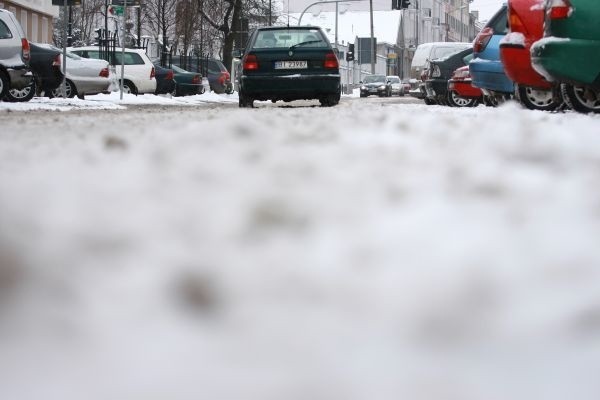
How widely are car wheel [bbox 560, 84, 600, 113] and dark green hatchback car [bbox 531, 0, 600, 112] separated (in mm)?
629

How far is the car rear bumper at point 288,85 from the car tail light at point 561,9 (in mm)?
8062

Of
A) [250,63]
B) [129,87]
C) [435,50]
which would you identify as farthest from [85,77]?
[435,50]

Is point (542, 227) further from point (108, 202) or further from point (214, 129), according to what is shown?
point (214, 129)

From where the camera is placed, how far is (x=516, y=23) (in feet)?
36.6

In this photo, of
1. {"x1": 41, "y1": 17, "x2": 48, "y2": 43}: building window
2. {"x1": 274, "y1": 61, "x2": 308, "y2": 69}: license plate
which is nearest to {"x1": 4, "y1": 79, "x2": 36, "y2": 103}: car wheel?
{"x1": 274, "y1": 61, "x2": 308, "y2": 69}: license plate

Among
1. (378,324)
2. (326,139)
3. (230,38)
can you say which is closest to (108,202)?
(378,324)

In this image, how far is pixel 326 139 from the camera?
13.5ft

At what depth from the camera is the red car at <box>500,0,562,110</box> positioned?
10859mm

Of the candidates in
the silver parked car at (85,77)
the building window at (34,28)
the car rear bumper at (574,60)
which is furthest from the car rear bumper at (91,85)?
the building window at (34,28)

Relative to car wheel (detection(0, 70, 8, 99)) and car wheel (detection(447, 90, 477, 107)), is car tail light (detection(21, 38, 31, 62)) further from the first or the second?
car wheel (detection(447, 90, 477, 107))

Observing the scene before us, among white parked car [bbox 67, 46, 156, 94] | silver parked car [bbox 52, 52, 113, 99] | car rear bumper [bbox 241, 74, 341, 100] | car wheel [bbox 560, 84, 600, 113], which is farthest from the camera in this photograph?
white parked car [bbox 67, 46, 156, 94]

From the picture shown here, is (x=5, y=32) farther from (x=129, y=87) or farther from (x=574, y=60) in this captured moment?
(x=129, y=87)

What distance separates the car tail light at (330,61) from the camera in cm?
1734

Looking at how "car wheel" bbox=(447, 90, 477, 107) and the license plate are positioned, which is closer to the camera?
the license plate
